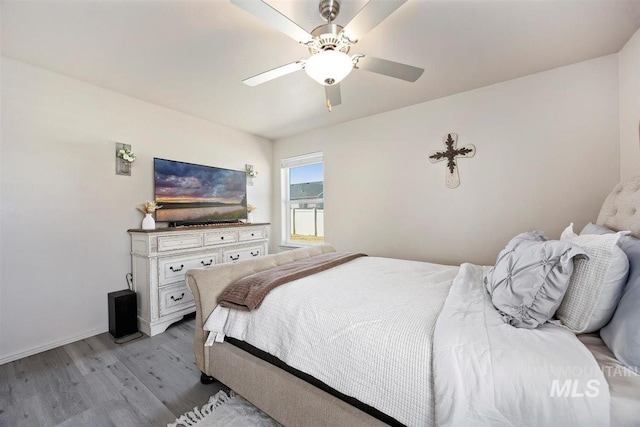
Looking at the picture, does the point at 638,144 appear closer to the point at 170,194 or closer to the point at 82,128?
the point at 170,194

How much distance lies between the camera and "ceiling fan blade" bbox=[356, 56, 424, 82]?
1.56 meters

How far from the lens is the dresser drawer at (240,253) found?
10.2 feet

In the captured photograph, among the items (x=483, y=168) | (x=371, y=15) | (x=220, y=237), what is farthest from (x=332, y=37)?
(x=220, y=237)

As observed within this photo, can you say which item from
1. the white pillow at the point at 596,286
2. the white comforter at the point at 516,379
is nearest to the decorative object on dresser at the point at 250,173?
the white comforter at the point at 516,379

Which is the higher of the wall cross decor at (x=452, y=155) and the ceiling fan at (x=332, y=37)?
the ceiling fan at (x=332, y=37)

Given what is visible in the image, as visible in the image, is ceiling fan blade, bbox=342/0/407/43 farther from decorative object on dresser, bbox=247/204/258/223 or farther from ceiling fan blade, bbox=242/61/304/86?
decorative object on dresser, bbox=247/204/258/223

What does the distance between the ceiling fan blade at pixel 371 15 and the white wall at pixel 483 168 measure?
52.9 inches

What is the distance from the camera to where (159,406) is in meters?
1.50

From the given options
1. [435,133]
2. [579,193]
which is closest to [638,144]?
[579,193]

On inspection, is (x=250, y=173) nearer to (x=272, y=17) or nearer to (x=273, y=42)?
(x=273, y=42)

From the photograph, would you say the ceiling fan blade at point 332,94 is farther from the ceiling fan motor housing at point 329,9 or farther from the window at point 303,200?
the window at point 303,200

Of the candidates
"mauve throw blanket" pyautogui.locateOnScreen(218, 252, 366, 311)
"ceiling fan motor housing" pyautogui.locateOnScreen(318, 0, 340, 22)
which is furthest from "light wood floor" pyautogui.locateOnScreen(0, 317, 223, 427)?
"ceiling fan motor housing" pyautogui.locateOnScreen(318, 0, 340, 22)

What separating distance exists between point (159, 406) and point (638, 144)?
147 inches

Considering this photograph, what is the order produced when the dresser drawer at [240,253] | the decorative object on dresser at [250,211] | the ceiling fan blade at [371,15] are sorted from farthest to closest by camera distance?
1. the decorative object on dresser at [250,211]
2. the dresser drawer at [240,253]
3. the ceiling fan blade at [371,15]
